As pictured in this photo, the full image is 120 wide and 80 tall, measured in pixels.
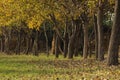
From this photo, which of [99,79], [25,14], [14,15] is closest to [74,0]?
[25,14]

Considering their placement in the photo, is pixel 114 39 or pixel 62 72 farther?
pixel 114 39

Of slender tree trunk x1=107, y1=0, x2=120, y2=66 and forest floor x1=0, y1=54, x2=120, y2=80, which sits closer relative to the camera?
forest floor x1=0, y1=54, x2=120, y2=80

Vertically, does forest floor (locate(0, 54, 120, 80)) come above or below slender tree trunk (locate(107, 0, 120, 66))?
below

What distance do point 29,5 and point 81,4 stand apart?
569 centimetres

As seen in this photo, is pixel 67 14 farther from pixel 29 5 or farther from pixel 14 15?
pixel 14 15

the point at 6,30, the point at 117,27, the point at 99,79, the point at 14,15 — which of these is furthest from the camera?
the point at 6,30

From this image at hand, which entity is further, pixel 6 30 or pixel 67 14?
pixel 6 30

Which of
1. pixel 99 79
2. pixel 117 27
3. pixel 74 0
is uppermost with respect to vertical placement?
pixel 74 0

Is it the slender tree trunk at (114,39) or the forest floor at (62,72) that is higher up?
the slender tree trunk at (114,39)

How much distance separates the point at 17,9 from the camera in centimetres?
4153

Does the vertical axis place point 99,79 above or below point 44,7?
below

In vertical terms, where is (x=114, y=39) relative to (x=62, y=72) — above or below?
above

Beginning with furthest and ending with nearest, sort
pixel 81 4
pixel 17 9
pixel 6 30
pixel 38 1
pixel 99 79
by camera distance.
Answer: pixel 6 30 < pixel 17 9 < pixel 38 1 < pixel 81 4 < pixel 99 79

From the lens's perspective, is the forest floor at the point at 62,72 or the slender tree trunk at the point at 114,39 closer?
the forest floor at the point at 62,72
